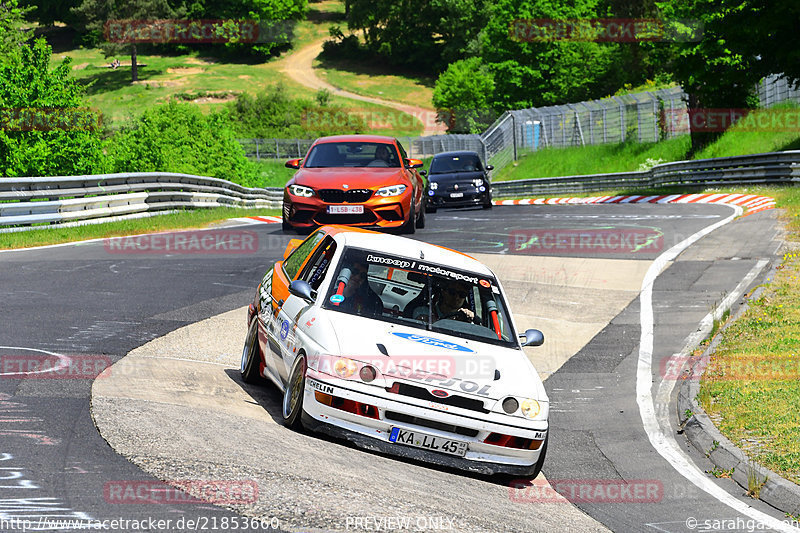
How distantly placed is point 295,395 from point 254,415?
20.7 inches

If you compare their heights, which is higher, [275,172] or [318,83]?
[318,83]

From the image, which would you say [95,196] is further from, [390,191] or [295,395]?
[295,395]

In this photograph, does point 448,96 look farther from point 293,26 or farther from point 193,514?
point 193,514

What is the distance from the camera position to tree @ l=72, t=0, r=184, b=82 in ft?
376

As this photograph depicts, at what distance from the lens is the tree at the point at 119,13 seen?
376ft

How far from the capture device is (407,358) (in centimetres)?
738

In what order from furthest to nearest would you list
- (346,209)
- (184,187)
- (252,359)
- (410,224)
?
1. (184,187)
2. (410,224)
3. (346,209)
4. (252,359)

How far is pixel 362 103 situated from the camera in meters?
109

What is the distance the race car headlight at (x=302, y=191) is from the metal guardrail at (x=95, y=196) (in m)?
5.85

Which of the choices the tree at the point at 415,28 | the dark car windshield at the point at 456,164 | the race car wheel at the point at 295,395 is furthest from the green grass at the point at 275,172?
the race car wheel at the point at 295,395

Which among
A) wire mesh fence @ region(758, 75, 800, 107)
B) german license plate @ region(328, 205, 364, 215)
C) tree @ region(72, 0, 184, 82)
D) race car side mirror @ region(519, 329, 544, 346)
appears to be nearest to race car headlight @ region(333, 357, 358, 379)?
race car side mirror @ region(519, 329, 544, 346)

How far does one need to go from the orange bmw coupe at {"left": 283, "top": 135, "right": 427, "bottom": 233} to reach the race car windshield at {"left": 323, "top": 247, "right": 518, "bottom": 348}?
8835 millimetres

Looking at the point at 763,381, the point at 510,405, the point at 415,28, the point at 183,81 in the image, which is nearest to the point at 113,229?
the point at 763,381

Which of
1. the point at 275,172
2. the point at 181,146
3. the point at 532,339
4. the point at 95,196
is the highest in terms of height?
the point at 532,339
